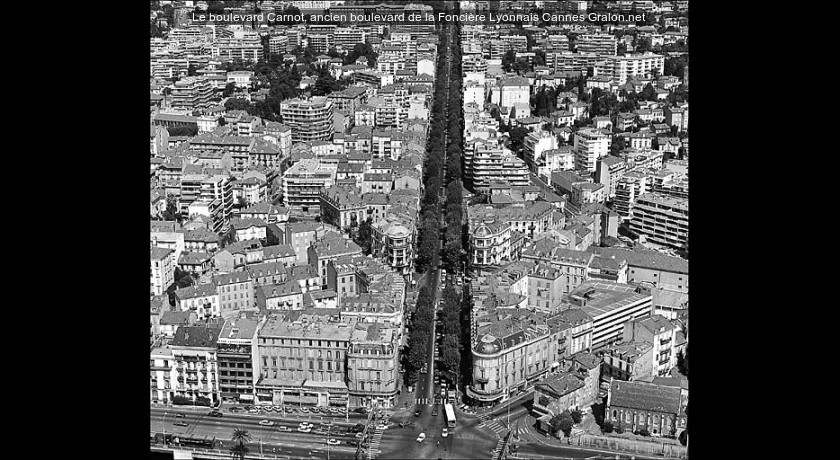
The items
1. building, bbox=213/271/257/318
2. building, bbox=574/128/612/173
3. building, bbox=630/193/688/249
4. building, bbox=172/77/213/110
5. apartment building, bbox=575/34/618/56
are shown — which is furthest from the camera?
Result: apartment building, bbox=575/34/618/56

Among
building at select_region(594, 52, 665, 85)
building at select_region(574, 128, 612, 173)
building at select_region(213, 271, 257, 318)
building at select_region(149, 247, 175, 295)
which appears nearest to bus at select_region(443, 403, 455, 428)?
building at select_region(213, 271, 257, 318)

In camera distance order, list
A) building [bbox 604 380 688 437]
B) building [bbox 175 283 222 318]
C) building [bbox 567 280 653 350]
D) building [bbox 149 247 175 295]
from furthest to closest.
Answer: building [bbox 149 247 175 295] < building [bbox 175 283 222 318] < building [bbox 567 280 653 350] < building [bbox 604 380 688 437]

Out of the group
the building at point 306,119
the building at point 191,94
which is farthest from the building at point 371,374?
the building at point 191,94

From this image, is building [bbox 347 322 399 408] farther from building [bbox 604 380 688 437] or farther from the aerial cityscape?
building [bbox 604 380 688 437]

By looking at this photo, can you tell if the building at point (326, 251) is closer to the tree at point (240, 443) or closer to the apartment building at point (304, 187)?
the apartment building at point (304, 187)

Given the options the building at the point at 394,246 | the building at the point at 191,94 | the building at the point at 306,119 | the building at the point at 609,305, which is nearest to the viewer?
the building at the point at 609,305

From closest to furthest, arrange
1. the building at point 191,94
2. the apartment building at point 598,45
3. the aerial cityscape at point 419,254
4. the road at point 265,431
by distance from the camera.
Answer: the road at point 265,431 → the aerial cityscape at point 419,254 → the building at point 191,94 → the apartment building at point 598,45

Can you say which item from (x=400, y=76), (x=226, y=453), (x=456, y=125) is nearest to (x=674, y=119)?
(x=456, y=125)
